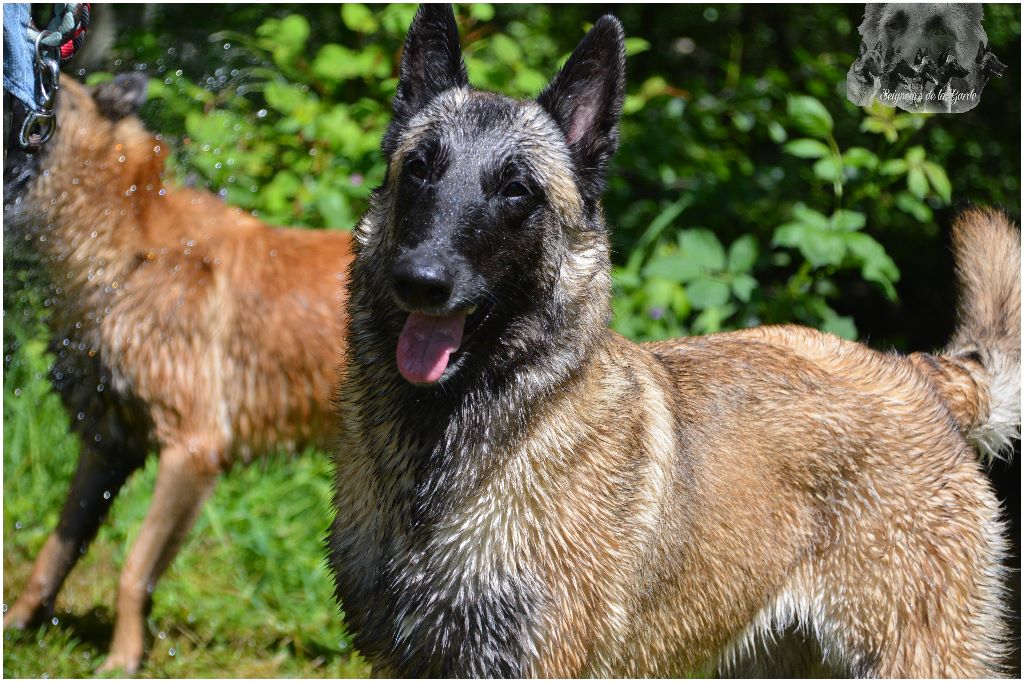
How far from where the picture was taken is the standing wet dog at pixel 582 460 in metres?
2.54

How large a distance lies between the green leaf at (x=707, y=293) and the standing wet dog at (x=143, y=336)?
175 centimetres

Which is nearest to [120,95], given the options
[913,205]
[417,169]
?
[417,169]

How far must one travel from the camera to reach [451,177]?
254 centimetres

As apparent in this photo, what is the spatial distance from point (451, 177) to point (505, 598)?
1.08m

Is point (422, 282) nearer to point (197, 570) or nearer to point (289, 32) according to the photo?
point (197, 570)

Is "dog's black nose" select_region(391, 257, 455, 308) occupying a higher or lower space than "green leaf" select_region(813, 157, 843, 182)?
lower

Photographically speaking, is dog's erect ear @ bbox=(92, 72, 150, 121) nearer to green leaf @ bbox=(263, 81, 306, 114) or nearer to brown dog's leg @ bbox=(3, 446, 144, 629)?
green leaf @ bbox=(263, 81, 306, 114)

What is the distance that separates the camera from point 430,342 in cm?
256

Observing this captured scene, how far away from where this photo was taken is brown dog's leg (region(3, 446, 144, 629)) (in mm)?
4090

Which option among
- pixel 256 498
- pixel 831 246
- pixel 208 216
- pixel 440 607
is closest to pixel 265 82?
pixel 208 216

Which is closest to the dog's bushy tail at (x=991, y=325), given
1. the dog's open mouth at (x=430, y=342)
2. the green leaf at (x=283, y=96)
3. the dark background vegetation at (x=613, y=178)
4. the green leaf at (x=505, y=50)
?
the dark background vegetation at (x=613, y=178)

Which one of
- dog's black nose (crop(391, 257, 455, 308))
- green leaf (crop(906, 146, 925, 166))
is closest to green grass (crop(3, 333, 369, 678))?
dog's black nose (crop(391, 257, 455, 308))

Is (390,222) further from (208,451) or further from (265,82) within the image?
(265,82)

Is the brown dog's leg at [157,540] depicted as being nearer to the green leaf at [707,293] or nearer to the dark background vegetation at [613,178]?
the dark background vegetation at [613,178]
